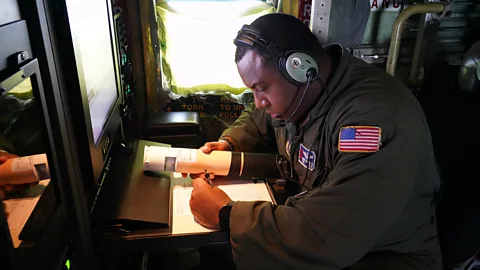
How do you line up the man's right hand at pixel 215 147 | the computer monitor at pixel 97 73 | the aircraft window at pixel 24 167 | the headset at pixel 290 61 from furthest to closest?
the man's right hand at pixel 215 147, the headset at pixel 290 61, the computer monitor at pixel 97 73, the aircraft window at pixel 24 167

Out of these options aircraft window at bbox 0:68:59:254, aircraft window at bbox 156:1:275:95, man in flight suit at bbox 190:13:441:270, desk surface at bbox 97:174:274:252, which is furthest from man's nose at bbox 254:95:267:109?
aircraft window at bbox 156:1:275:95

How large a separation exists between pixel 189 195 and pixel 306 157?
16.2 inches

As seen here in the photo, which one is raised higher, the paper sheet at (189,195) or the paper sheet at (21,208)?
the paper sheet at (21,208)

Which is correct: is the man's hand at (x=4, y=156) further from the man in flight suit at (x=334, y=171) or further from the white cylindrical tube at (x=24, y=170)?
the man in flight suit at (x=334, y=171)

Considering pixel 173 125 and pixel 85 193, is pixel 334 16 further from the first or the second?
pixel 85 193

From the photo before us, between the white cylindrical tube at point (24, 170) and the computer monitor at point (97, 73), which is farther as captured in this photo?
the computer monitor at point (97, 73)

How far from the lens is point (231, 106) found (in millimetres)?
2115

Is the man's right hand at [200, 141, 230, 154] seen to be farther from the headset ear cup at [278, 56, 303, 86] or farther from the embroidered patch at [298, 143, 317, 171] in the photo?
the headset ear cup at [278, 56, 303, 86]

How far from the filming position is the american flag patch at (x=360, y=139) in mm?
1027

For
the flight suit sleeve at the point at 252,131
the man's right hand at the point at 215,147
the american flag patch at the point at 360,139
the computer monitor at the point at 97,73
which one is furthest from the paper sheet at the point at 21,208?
the flight suit sleeve at the point at 252,131

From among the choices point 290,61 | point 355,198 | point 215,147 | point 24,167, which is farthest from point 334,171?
point 24,167

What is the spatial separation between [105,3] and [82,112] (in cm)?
59

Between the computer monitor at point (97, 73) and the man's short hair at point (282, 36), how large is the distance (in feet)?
1.44

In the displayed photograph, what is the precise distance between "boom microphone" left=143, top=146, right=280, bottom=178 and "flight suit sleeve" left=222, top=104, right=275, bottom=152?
215 mm
